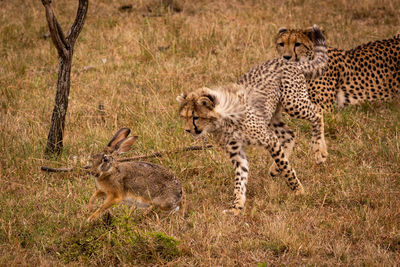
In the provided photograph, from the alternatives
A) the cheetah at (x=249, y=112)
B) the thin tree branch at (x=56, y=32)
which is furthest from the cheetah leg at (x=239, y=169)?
the thin tree branch at (x=56, y=32)

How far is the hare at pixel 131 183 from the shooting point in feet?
14.3

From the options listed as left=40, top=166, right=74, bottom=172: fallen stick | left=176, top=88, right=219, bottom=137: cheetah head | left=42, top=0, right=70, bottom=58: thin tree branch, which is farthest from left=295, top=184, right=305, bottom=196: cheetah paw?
left=42, top=0, right=70, bottom=58: thin tree branch

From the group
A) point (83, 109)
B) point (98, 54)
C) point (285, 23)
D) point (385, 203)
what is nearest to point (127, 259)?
point (385, 203)

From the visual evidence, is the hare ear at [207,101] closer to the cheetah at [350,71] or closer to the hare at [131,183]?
the hare at [131,183]

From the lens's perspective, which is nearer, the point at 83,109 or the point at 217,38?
the point at 83,109

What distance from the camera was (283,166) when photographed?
4.91 m

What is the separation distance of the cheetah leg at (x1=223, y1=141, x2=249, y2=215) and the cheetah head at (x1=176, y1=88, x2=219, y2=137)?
0.34 m

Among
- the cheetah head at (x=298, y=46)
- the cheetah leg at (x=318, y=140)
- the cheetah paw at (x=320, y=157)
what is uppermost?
the cheetah head at (x=298, y=46)

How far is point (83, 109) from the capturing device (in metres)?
6.50

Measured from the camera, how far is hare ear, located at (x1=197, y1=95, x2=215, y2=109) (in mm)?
4617

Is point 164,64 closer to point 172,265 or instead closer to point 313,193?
point 313,193

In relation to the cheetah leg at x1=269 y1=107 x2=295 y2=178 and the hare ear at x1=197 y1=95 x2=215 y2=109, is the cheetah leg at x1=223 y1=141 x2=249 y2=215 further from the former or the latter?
the cheetah leg at x1=269 y1=107 x2=295 y2=178

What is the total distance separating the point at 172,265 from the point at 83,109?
10.7 feet

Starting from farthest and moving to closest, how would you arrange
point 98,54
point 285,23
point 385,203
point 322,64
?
point 285,23
point 98,54
point 322,64
point 385,203
